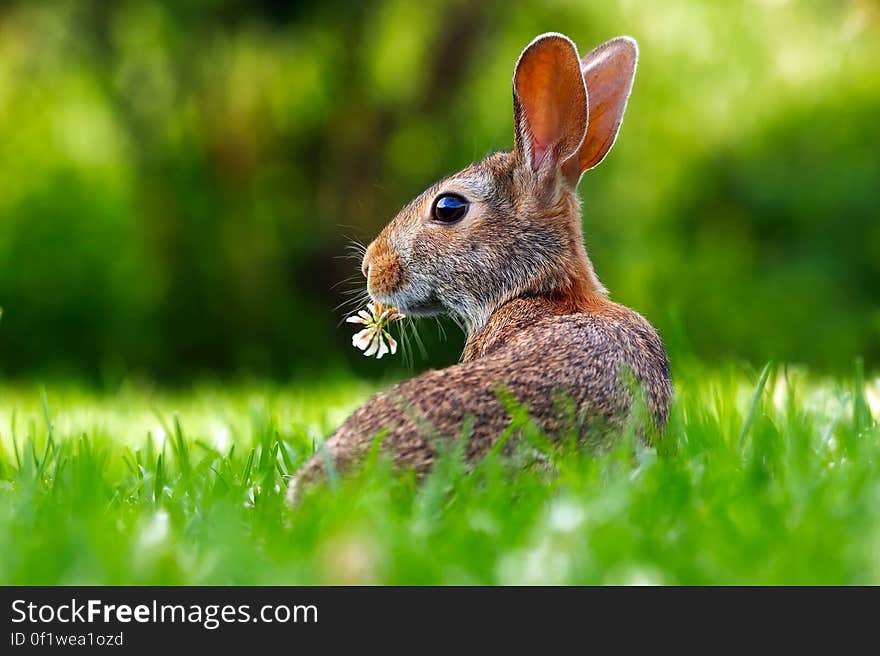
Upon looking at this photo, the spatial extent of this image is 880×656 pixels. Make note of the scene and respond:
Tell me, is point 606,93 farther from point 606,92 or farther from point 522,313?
point 522,313

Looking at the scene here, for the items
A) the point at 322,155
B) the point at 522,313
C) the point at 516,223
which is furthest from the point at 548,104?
the point at 322,155

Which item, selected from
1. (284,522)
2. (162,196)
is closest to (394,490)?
(284,522)

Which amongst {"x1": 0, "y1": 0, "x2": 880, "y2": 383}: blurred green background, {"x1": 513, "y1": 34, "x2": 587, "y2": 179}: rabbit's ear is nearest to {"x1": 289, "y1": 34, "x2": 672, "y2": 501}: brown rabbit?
{"x1": 513, "y1": 34, "x2": 587, "y2": 179}: rabbit's ear

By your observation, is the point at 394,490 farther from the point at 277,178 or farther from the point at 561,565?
the point at 277,178

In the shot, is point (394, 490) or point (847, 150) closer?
point (394, 490)

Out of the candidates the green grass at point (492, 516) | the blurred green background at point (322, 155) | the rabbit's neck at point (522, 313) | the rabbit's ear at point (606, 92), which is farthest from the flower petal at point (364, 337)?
the blurred green background at point (322, 155)

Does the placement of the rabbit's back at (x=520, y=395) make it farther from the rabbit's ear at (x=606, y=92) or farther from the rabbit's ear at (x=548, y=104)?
the rabbit's ear at (x=606, y=92)
